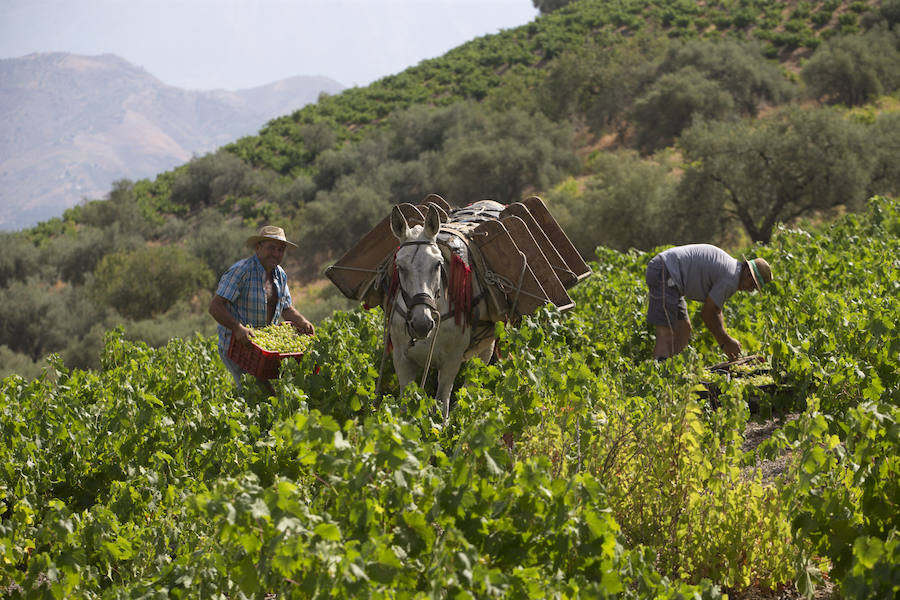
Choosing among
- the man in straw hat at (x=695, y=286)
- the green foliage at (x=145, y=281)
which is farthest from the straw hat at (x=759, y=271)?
the green foliage at (x=145, y=281)

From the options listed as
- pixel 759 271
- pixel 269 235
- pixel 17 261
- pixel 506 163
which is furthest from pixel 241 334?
pixel 17 261

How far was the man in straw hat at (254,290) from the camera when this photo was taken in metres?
6.25

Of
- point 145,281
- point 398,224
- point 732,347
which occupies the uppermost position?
point 398,224

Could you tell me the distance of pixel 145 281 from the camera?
33594mm

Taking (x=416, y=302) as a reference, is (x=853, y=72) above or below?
below

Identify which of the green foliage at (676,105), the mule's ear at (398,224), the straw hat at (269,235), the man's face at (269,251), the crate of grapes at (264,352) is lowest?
the green foliage at (676,105)

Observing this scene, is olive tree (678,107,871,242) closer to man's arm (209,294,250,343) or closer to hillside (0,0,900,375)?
hillside (0,0,900,375)

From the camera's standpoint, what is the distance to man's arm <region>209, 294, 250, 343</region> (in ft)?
19.6

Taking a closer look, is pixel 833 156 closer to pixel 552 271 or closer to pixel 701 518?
pixel 552 271

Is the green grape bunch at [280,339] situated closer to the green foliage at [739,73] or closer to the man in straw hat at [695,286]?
the man in straw hat at [695,286]

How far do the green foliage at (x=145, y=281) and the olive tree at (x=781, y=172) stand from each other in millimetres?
21892

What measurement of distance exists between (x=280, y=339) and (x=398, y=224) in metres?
1.51

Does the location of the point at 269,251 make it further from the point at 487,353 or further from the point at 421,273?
the point at 487,353

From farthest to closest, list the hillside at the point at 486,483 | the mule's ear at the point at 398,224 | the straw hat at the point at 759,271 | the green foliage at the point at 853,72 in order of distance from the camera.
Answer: the green foliage at the point at 853,72 → the straw hat at the point at 759,271 → the mule's ear at the point at 398,224 → the hillside at the point at 486,483
